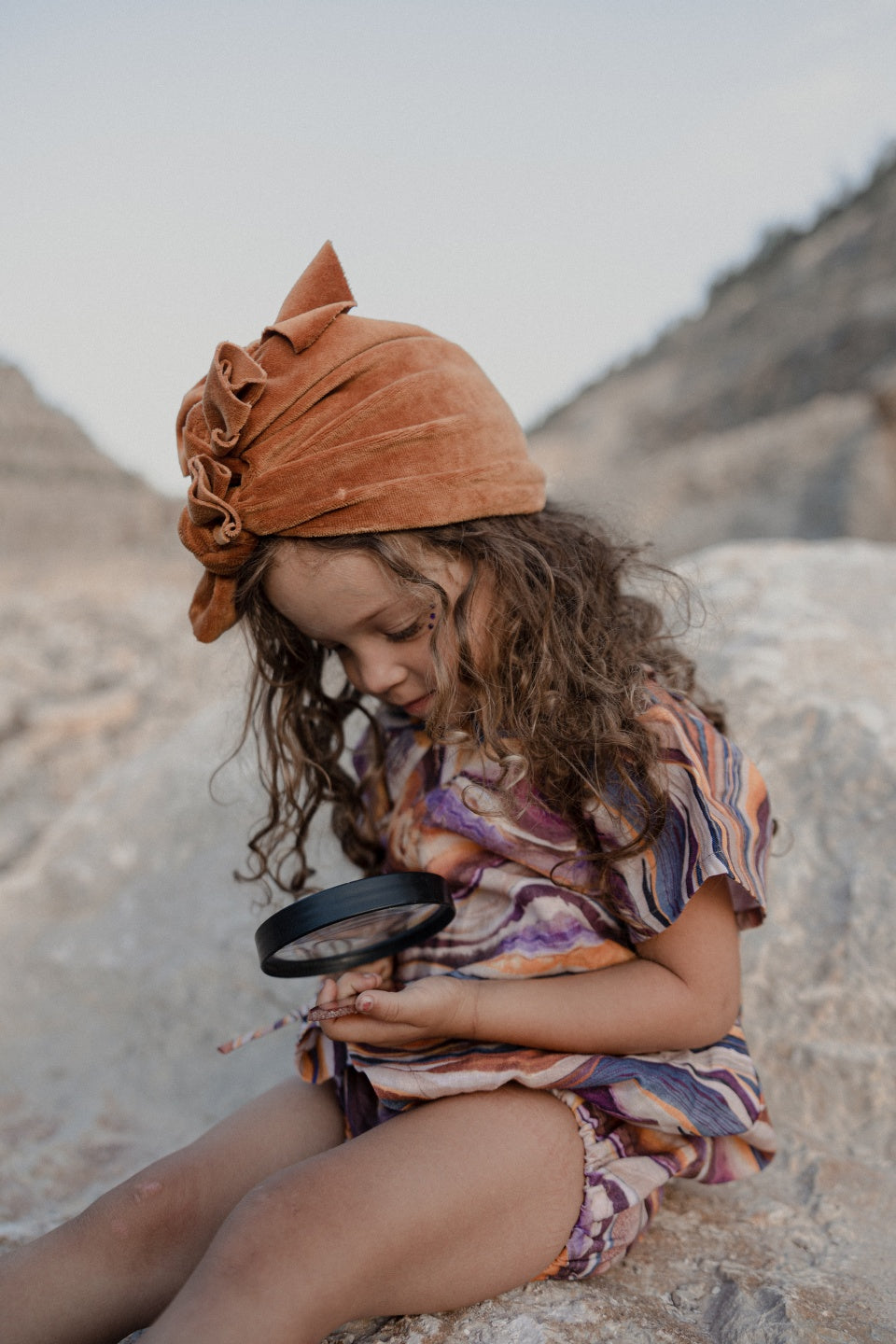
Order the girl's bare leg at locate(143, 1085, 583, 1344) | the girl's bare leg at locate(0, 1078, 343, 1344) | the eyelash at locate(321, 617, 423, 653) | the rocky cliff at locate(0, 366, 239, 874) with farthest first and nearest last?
1. the rocky cliff at locate(0, 366, 239, 874)
2. the eyelash at locate(321, 617, 423, 653)
3. the girl's bare leg at locate(0, 1078, 343, 1344)
4. the girl's bare leg at locate(143, 1085, 583, 1344)

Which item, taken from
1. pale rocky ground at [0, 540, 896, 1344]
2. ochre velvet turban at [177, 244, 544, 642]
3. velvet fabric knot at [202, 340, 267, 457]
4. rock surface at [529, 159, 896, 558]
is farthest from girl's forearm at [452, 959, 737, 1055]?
rock surface at [529, 159, 896, 558]

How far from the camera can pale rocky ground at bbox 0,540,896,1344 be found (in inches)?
49.7

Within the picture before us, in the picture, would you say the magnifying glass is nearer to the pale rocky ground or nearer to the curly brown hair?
the curly brown hair

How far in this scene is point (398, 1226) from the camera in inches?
45.4

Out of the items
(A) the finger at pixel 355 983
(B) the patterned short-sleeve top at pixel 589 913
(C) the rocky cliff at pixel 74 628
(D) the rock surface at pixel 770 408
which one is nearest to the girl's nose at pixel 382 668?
(B) the patterned short-sleeve top at pixel 589 913

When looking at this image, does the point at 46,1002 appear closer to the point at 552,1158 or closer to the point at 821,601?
the point at 552,1158

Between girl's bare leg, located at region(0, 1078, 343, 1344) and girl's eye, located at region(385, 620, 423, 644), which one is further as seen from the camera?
girl's eye, located at region(385, 620, 423, 644)

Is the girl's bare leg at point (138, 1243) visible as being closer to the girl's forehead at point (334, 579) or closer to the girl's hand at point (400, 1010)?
the girl's hand at point (400, 1010)

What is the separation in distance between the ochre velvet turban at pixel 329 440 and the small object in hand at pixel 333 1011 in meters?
0.65

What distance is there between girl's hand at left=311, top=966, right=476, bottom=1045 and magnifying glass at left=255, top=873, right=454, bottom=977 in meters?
0.09

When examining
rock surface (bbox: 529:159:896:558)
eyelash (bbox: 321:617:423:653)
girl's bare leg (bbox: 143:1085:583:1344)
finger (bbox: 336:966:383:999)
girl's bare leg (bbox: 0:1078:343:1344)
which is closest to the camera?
girl's bare leg (bbox: 143:1085:583:1344)

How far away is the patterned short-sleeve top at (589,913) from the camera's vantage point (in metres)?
1.33

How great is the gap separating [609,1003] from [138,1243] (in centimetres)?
70

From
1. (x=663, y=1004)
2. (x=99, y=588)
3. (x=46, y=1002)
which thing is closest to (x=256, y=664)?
(x=663, y=1004)
